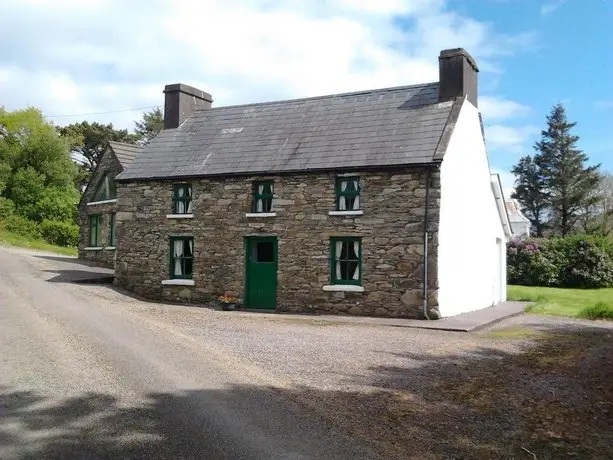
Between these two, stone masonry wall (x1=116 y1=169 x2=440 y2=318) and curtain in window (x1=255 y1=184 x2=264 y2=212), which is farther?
curtain in window (x1=255 y1=184 x2=264 y2=212)

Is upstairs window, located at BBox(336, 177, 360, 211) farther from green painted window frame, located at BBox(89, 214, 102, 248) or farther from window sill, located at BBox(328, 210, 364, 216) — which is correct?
green painted window frame, located at BBox(89, 214, 102, 248)

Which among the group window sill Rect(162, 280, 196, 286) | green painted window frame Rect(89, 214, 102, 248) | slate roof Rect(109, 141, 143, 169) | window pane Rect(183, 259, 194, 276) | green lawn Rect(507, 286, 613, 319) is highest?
slate roof Rect(109, 141, 143, 169)

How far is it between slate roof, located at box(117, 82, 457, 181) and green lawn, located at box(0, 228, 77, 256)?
19.6 meters

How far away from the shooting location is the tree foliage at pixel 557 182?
49281 millimetres

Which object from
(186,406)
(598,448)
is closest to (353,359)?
(186,406)

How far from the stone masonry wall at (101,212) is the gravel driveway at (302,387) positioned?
16757 mm

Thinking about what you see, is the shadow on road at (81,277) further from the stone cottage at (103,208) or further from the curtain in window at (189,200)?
the stone cottage at (103,208)

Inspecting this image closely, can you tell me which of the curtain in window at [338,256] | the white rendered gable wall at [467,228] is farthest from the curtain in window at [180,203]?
the white rendered gable wall at [467,228]

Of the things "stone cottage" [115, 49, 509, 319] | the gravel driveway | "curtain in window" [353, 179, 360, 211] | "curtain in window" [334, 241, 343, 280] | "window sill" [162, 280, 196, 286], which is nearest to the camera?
the gravel driveway

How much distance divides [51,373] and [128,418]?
2.48m

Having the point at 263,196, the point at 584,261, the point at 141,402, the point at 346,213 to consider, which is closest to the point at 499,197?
the point at 346,213

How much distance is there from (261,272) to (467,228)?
7.07m

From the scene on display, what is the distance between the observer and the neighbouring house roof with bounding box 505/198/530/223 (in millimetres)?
50491

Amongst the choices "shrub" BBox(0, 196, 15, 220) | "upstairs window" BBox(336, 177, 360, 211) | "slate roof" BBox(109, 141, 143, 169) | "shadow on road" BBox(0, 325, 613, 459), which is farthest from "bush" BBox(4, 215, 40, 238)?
"shadow on road" BBox(0, 325, 613, 459)
